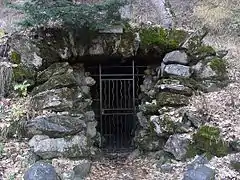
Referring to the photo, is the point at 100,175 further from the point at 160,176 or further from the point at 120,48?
the point at 120,48

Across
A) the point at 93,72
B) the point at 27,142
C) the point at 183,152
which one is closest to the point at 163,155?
the point at 183,152

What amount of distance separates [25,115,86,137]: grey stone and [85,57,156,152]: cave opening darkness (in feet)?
6.37

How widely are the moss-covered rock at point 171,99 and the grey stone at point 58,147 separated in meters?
1.63

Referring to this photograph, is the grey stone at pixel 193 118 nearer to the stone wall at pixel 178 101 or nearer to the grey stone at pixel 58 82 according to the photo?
the stone wall at pixel 178 101

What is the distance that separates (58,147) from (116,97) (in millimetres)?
3040

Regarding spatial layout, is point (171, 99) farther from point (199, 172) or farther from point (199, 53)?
point (199, 172)

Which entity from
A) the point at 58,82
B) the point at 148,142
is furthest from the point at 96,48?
the point at 148,142

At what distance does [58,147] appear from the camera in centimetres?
575

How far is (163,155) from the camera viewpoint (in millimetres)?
6160

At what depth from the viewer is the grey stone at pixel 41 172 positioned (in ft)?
16.3

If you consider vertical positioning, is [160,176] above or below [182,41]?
below

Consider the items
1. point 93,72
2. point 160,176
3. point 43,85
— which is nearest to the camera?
point 160,176

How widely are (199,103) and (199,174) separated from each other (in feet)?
5.69

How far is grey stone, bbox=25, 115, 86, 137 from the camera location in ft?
Answer: 19.1
